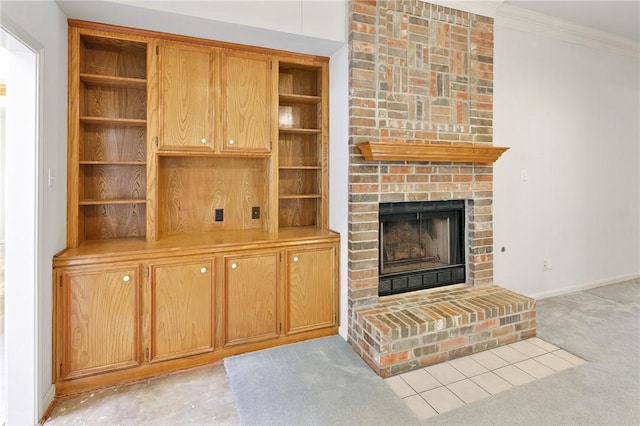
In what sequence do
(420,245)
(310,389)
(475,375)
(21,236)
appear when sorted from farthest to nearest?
(420,245)
(475,375)
(310,389)
(21,236)

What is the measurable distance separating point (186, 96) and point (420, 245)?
2283 mm

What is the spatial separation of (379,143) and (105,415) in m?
2.35

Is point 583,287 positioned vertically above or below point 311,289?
below

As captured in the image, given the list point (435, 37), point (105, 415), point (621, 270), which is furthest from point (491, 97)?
point (105, 415)

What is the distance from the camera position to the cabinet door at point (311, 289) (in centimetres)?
266

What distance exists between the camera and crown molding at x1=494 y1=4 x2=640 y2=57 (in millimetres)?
3275

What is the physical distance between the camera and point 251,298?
2529 millimetres

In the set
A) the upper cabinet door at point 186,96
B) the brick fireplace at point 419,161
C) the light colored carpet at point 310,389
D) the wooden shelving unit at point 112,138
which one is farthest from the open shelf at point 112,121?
the light colored carpet at point 310,389

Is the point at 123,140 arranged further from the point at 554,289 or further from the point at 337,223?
the point at 554,289

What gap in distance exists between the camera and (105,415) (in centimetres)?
189

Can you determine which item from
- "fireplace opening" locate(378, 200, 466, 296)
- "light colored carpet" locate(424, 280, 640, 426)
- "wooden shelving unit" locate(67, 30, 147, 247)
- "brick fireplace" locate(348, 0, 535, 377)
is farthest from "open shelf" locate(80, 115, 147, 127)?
"light colored carpet" locate(424, 280, 640, 426)

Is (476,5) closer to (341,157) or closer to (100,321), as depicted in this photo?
(341,157)

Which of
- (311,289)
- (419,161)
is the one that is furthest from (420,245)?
(311,289)

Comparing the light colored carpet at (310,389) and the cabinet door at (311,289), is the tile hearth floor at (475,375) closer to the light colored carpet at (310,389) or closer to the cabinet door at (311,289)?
the light colored carpet at (310,389)
